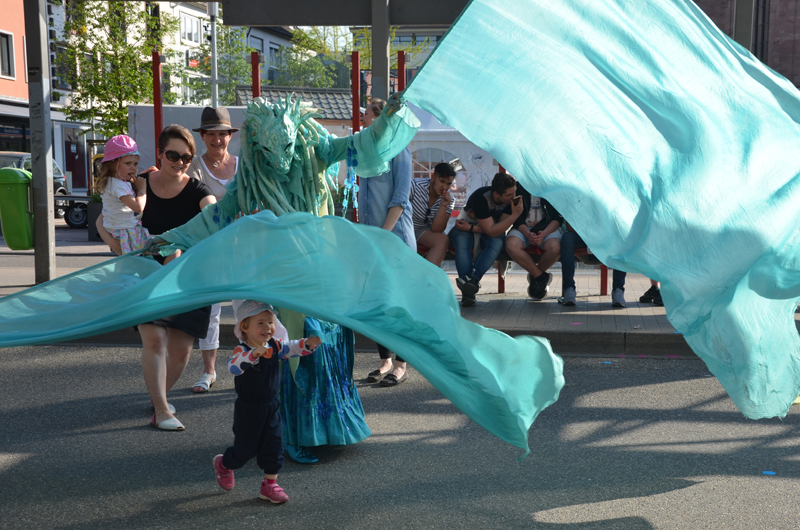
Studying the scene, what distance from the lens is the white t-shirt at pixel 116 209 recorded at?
18.2ft

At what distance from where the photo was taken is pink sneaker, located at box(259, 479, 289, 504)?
337 cm

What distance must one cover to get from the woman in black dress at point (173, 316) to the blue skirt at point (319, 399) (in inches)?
36.0

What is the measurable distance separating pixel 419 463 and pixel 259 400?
1.00m

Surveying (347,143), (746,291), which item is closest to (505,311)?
(347,143)

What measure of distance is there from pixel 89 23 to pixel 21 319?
81.6ft

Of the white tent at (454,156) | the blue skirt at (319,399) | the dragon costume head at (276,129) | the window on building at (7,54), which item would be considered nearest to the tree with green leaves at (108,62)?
the window on building at (7,54)

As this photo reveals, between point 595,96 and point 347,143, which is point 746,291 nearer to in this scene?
point 595,96

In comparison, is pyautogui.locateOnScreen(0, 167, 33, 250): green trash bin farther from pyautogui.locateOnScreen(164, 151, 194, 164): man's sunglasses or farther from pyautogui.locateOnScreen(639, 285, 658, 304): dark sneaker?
pyautogui.locateOnScreen(639, 285, 658, 304): dark sneaker

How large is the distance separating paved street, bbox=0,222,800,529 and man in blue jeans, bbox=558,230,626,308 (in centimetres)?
187

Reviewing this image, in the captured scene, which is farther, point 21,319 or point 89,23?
point 89,23

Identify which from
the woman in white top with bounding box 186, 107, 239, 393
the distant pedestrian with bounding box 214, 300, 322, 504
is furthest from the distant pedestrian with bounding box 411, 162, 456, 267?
the distant pedestrian with bounding box 214, 300, 322, 504

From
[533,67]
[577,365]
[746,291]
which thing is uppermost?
[533,67]

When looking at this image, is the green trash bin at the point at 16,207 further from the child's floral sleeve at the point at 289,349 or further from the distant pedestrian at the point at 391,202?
the child's floral sleeve at the point at 289,349

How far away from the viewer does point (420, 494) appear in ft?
11.5
